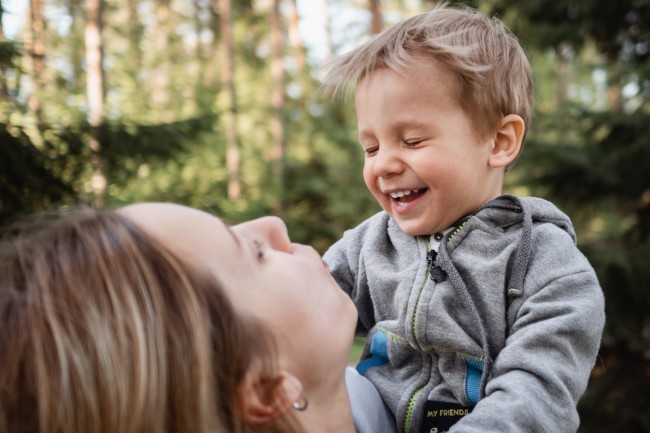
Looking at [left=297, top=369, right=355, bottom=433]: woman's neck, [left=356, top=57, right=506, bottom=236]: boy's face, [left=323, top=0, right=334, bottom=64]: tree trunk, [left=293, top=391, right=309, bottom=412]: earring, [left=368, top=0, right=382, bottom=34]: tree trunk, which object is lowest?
[left=297, top=369, right=355, bottom=433]: woman's neck

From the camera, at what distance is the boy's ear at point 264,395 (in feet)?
4.10

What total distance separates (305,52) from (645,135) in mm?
15993

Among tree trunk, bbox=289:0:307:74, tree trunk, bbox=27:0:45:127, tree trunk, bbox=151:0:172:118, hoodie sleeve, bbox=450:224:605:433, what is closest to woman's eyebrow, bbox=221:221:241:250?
hoodie sleeve, bbox=450:224:605:433

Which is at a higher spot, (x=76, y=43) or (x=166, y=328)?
(x=76, y=43)

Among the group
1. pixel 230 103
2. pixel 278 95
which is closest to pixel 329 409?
pixel 278 95

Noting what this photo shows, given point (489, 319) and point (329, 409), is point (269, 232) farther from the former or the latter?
point (489, 319)

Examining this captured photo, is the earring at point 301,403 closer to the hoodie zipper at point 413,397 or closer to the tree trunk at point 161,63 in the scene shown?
the hoodie zipper at point 413,397

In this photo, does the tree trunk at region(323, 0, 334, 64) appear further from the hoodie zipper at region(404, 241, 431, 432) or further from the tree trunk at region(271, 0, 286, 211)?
the hoodie zipper at region(404, 241, 431, 432)

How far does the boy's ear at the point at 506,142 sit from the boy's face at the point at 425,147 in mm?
28

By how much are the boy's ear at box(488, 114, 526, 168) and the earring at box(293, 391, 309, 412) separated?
31.3 inches

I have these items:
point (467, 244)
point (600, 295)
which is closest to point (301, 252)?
point (467, 244)

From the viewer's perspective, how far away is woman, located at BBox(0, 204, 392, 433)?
107 centimetres

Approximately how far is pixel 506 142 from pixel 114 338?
1.12 metres

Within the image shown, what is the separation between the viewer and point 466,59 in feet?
5.24
